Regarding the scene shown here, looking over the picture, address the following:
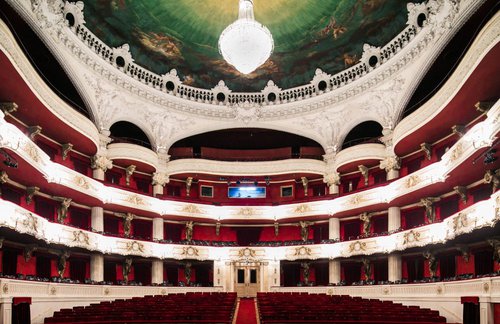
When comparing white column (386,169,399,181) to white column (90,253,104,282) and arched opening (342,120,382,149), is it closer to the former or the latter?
arched opening (342,120,382,149)

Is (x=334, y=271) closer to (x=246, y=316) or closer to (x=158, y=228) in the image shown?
(x=158, y=228)

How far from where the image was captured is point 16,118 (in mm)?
18391

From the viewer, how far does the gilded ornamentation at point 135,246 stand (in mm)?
23594

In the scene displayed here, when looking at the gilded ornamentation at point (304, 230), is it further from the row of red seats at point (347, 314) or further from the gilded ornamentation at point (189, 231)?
the row of red seats at point (347, 314)

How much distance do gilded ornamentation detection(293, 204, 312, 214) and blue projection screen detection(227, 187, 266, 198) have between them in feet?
8.69

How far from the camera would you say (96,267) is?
2261cm

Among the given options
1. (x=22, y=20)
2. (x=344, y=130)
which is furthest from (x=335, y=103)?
(x=22, y=20)

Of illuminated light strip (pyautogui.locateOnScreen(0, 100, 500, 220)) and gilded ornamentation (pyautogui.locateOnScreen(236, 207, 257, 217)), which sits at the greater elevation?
illuminated light strip (pyautogui.locateOnScreen(0, 100, 500, 220))

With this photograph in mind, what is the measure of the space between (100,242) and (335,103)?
14.0 metres

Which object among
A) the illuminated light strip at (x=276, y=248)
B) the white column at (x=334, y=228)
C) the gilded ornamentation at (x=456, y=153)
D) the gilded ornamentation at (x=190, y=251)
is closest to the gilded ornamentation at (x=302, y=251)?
the illuminated light strip at (x=276, y=248)

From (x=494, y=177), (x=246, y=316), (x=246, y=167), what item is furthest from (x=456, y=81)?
(x=246, y=167)

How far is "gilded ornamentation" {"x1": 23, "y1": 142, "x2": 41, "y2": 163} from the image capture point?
1616 cm

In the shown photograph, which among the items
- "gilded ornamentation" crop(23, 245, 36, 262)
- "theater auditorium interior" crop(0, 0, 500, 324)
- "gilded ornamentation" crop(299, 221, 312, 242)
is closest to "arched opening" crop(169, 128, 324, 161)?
"theater auditorium interior" crop(0, 0, 500, 324)

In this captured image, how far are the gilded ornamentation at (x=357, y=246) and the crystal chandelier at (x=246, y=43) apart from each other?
10.7 meters
